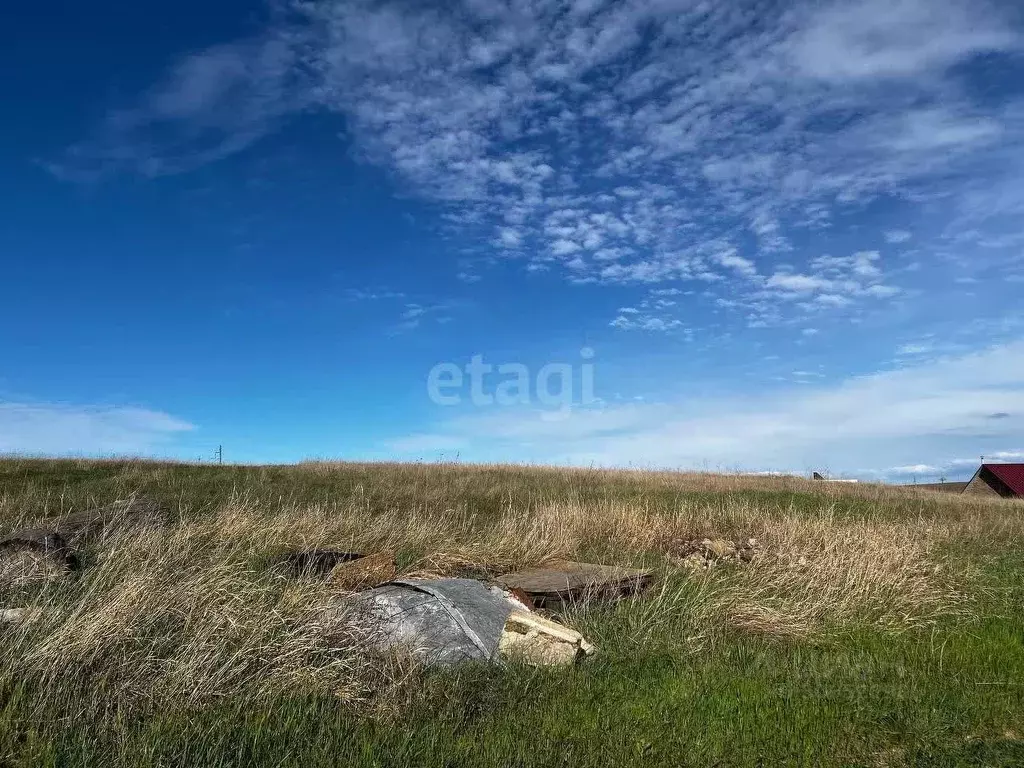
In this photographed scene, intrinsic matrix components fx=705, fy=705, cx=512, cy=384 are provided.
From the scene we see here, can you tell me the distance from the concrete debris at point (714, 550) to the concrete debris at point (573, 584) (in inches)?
121

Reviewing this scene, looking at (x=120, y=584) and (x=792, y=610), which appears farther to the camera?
(x=792, y=610)

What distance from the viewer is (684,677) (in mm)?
5402

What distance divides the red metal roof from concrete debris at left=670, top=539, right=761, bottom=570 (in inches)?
1483

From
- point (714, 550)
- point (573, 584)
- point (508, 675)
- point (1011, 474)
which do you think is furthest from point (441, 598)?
point (1011, 474)

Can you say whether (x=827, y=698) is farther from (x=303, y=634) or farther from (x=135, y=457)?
(x=135, y=457)

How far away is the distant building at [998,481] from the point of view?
134 ft

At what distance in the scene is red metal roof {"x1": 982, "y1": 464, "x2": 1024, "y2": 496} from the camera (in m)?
40.8

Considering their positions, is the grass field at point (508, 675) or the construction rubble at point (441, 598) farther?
the construction rubble at point (441, 598)

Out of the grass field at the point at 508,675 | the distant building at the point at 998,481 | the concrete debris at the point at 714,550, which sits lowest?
the grass field at the point at 508,675

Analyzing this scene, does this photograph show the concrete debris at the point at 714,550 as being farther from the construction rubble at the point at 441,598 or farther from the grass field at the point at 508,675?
the construction rubble at the point at 441,598

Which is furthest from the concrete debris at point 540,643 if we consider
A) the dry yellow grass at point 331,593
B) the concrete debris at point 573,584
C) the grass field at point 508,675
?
the concrete debris at point 573,584

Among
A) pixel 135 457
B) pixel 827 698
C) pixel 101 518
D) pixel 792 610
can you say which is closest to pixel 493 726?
pixel 827 698

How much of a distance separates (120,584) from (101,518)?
16.3 ft

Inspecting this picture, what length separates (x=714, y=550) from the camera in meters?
11.9
